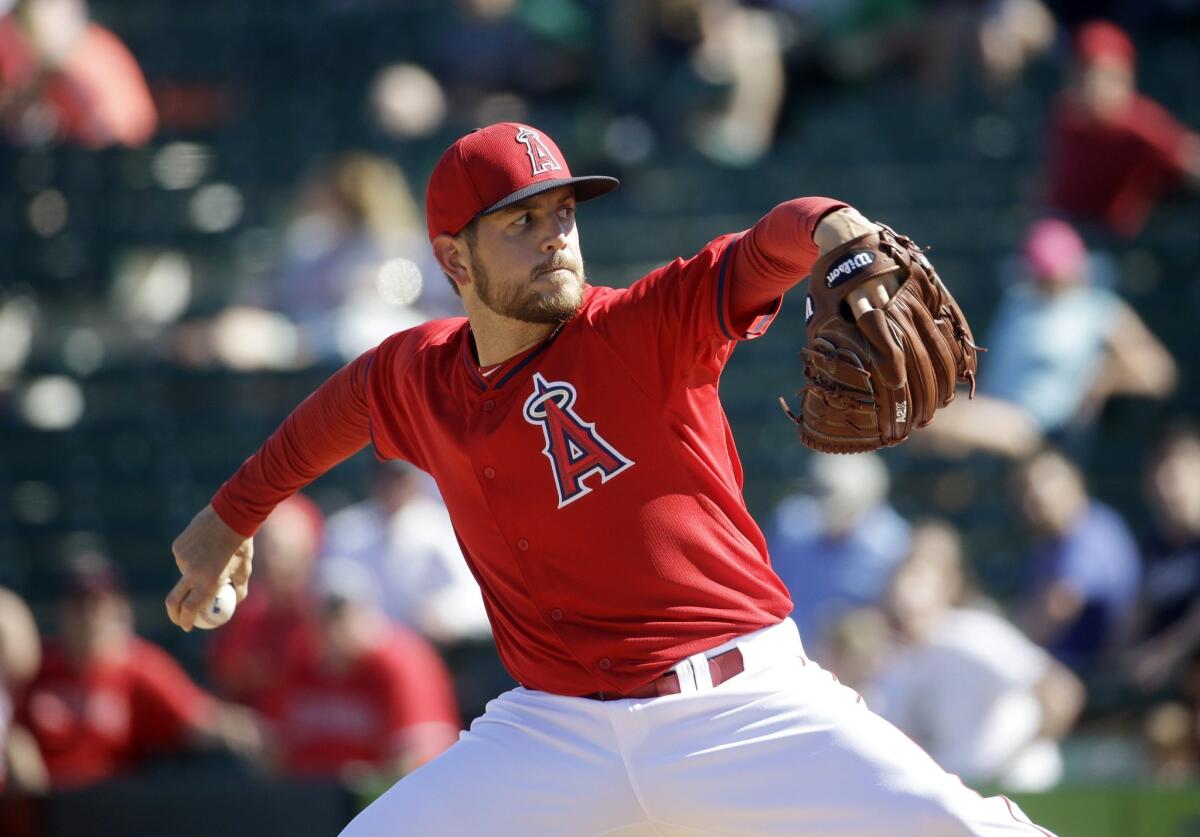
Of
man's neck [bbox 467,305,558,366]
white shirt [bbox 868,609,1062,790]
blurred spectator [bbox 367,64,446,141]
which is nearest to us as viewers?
man's neck [bbox 467,305,558,366]

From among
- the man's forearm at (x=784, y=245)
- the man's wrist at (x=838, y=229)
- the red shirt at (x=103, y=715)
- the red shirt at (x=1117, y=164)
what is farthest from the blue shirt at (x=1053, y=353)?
the man's wrist at (x=838, y=229)

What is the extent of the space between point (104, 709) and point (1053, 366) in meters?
4.41

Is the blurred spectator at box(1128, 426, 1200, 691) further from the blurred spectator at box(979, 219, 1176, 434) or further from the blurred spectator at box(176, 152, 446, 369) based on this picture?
the blurred spectator at box(176, 152, 446, 369)

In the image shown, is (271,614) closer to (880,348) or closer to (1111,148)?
(1111,148)

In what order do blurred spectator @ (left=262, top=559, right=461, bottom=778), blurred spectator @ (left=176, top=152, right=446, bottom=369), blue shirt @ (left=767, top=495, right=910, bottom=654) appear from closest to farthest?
blurred spectator @ (left=262, top=559, right=461, bottom=778) < blue shirt @ (left=767, top=495, right=910, bottom=654) < blurred spectator @ (left=176, top=152, right=446, bottom=369)

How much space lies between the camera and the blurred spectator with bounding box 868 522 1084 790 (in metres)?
6.23

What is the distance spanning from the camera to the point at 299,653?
7.11 metres

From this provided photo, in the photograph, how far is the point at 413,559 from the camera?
7609 mm

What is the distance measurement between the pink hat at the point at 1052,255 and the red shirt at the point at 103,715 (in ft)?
13.7

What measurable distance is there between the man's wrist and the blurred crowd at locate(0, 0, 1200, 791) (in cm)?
321

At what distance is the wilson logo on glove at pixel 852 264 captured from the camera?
3.10 meters

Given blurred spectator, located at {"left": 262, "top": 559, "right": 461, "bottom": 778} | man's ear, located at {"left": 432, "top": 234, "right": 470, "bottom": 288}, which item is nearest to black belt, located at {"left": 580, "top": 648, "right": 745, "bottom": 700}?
man's ear, located at {"left": 432, "top": 234, "right": 470, "bottom": 288}

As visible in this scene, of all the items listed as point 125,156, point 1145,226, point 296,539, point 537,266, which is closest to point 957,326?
point 537,266

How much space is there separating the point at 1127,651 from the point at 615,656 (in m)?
4.05
